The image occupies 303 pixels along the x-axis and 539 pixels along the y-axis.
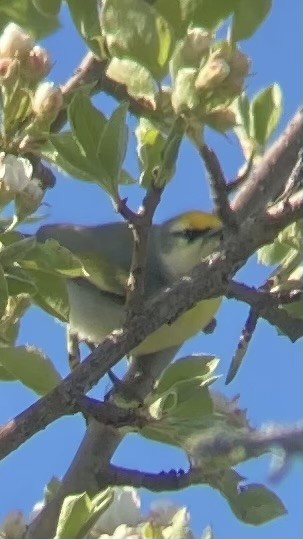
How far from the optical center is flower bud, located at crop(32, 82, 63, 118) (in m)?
0.92

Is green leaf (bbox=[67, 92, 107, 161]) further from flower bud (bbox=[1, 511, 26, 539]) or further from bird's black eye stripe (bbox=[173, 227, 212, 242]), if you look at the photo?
bird's black eye stripe (bbox=[173, 227, 212, 242])

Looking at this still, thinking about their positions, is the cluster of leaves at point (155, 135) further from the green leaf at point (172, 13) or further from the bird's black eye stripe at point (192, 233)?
the bird's black eye stripe at point (192, 233)

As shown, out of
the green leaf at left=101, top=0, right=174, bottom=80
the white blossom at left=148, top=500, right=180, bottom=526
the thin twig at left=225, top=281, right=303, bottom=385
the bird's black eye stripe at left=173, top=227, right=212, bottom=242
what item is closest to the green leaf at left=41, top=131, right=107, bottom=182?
the green leaf at left=101, top=0, right=174, bottom=80

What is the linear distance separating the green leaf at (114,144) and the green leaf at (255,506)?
38 cm

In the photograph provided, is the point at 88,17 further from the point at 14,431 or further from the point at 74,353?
the point at 74,353

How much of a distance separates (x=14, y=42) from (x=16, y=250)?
8.0 inches

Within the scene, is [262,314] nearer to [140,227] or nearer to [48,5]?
[140,227]

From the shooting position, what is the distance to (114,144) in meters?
0.86

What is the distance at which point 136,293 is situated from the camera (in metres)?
0.91

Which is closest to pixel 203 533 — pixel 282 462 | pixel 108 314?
pixel 282 462

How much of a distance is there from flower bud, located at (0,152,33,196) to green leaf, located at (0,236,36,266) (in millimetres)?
51

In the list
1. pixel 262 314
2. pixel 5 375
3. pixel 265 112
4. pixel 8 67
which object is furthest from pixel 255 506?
pixel 8 67

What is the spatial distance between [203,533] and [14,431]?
20 centimetres

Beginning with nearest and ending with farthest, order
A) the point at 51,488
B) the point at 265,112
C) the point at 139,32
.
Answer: the point at 139,32
the point at 265,112
the point at 51,488
